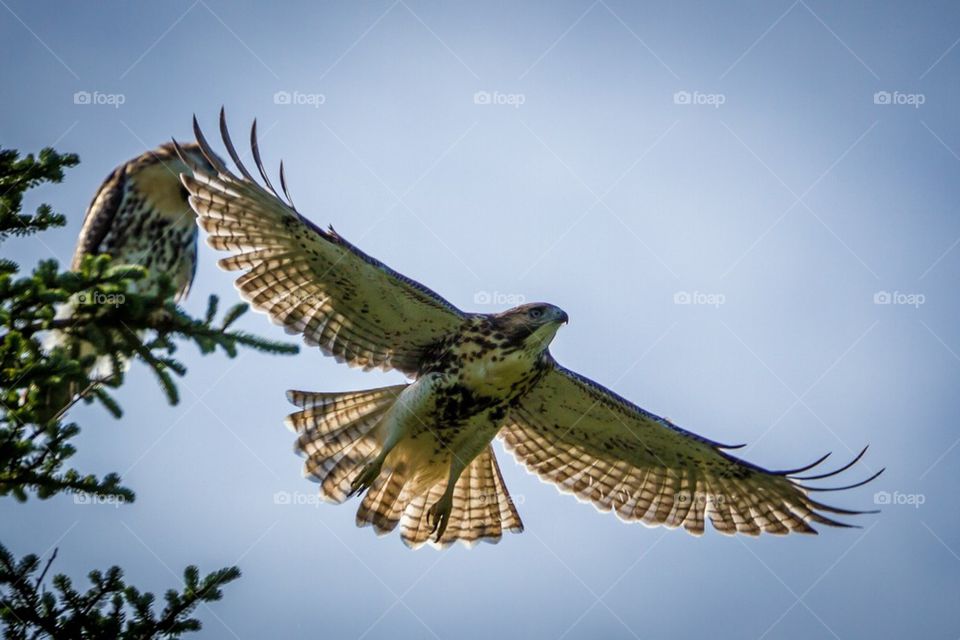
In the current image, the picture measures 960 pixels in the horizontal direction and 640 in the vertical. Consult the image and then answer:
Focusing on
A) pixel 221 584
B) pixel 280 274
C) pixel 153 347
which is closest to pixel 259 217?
pixel 280 274

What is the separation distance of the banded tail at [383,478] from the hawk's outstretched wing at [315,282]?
0.41m

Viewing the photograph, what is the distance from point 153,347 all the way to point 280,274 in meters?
2.96

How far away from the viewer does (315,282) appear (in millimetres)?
8328

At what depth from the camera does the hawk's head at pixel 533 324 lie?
25.4 feet

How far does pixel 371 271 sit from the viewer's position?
7.95 meters

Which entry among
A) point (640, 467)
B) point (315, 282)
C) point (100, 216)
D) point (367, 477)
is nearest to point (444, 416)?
point (367, 477)

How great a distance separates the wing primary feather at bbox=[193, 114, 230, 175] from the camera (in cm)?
710

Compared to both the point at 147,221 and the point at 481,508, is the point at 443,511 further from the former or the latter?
the point at 147,221

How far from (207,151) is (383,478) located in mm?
2905

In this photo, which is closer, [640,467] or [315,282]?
[315,282]

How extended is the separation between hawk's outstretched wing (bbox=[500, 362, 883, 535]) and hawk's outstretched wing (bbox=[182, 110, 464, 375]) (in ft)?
3.64

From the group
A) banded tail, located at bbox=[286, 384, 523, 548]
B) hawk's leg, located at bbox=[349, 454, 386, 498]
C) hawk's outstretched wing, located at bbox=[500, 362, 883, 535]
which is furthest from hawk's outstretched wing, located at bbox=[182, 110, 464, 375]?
hawk's outstretched wing, located at bbox=[500, 362, 883, 535]

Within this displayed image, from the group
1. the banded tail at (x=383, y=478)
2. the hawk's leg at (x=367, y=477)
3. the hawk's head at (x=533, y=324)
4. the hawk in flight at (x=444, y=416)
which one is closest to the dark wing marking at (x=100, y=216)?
the hawk in flight at (x=444, y=416)

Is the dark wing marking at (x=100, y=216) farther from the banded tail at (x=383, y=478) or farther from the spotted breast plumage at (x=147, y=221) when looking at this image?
the banded tail at (x=383, y=478)
